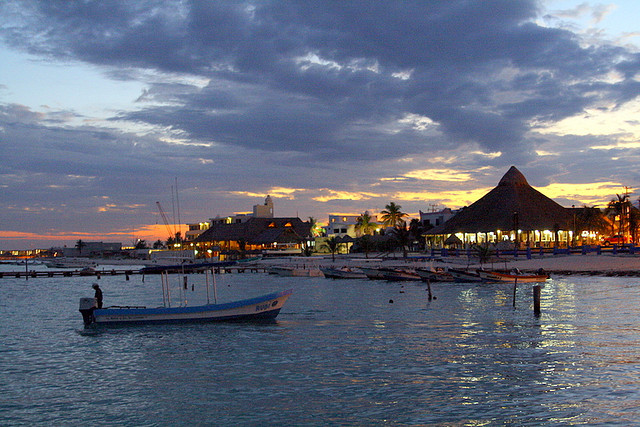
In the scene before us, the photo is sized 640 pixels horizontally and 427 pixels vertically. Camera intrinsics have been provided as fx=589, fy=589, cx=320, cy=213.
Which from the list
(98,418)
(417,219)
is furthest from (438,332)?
(417,219)

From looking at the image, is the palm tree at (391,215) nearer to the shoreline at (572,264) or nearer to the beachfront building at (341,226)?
the beachfront building at (341,226)

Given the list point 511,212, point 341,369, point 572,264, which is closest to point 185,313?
point 341,369

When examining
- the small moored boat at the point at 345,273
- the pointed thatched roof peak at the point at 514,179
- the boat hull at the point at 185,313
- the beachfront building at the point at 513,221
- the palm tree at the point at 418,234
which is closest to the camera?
the boat hull at the point at 185,313

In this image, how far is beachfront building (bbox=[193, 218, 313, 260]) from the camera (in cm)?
13788

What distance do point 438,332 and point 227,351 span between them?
11.0 metres

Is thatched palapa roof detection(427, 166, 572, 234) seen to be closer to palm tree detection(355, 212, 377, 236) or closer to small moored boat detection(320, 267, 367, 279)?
small moored boat detection(320, 267, 367, 279)

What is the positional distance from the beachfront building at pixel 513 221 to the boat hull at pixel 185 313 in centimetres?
6073

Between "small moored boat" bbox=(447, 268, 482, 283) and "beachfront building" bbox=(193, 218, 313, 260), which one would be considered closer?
"small moored boat" bbox=(447, 268, 482, 283)

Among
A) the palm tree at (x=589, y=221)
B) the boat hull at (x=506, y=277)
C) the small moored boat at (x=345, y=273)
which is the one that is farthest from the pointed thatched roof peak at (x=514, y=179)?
the boat hull at (x=506, y=277)

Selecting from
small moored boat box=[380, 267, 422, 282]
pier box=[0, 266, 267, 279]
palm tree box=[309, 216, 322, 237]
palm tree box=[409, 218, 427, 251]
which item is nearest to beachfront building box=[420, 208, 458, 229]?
palm tree box=[409, 218, 427, 251]

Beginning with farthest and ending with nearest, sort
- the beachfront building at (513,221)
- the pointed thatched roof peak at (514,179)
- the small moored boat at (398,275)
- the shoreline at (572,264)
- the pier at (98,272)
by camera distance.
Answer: the pointed thatched roof peak at (514,179) → the pier at (98,272) → the beachfront building at (513,221) → the small moored boat at (398,275) → the shoreline at (572,264)

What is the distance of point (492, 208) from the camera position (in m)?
98.8

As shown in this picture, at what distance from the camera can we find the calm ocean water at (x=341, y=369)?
1686 cm

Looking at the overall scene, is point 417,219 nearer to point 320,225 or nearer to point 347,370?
point 320,225
